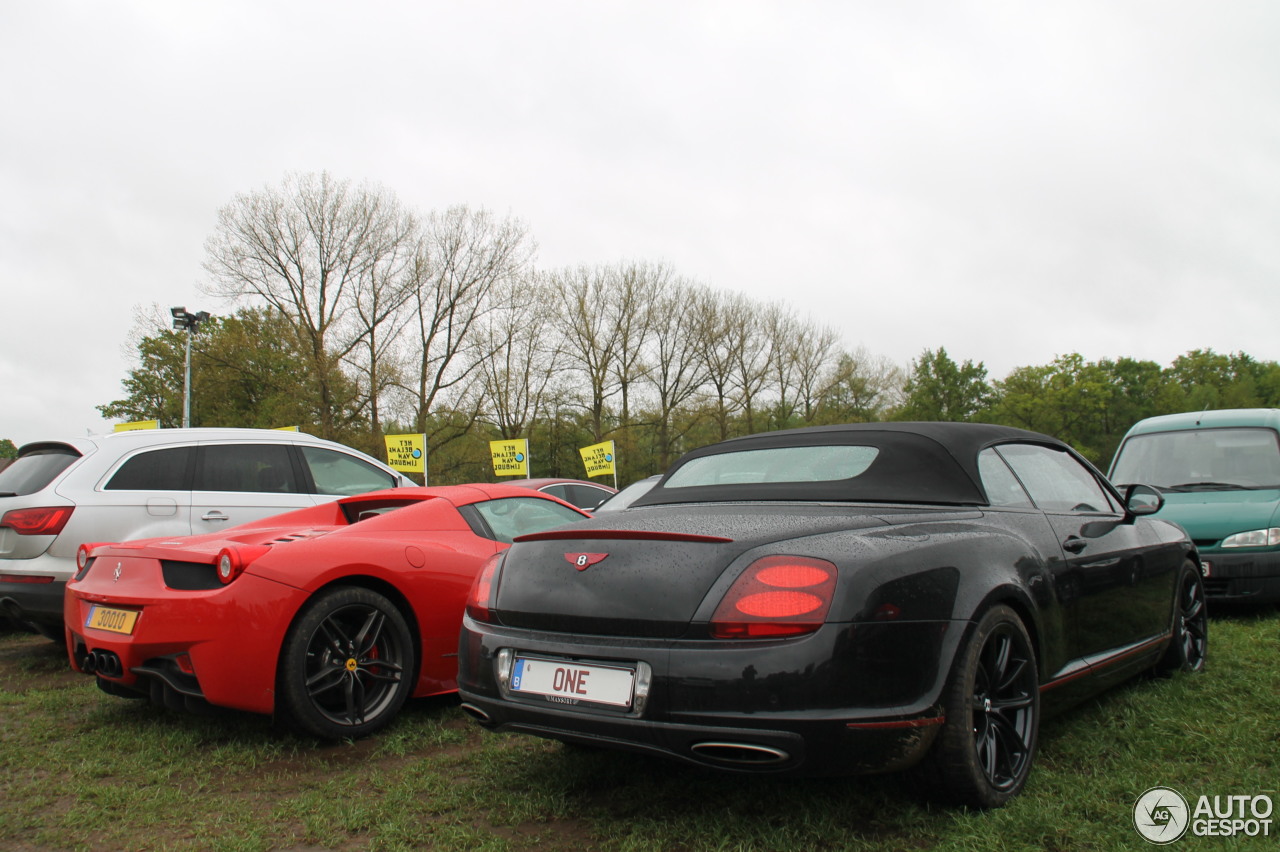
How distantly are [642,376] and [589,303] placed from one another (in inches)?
197

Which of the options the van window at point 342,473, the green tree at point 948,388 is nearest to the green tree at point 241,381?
the van window at point 342,473

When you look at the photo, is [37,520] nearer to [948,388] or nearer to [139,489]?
[139,489]

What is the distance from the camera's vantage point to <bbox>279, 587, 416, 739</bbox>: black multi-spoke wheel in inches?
156

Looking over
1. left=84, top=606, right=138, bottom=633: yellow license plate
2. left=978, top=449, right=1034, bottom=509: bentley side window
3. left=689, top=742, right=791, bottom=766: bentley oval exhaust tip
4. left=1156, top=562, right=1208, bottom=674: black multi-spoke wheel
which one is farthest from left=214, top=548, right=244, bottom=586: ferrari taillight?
left=1156, top=562, right=1208, bottom=674: black multi-spoke wheel

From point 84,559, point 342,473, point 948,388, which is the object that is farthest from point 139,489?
point 948,388

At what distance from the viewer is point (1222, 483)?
725 centimetres

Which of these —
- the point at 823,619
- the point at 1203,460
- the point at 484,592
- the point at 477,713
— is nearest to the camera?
the point at 823,619

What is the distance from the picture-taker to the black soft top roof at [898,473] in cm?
341

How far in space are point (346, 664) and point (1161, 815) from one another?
3.35 meters

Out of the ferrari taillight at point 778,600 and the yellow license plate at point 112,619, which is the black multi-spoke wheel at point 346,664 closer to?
the yellow license plate at point 112,619

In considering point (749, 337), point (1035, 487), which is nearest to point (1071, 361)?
point (749, 337)

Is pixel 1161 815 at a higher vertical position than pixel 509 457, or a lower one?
lower

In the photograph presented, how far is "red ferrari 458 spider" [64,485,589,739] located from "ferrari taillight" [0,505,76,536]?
4.64ft

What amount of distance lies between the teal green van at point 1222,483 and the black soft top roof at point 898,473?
10.3ft
